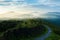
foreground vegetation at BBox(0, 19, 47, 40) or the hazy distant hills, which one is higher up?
the hazy distant hills

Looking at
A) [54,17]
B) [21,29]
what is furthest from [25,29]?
[54,17]

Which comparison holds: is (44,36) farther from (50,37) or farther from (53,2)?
(53,2)

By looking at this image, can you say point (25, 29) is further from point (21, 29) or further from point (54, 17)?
point (54, 17)

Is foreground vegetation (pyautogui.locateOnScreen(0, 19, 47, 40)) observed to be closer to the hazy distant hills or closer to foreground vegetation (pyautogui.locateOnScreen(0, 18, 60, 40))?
foreground vegetation (pyautogui.locateOnScreen(0, 18, 60, 40))

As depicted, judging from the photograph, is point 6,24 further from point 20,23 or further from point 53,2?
point 53,2

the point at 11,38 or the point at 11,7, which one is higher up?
the point at 11,7

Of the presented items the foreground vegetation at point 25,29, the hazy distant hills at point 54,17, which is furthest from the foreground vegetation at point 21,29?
the hazy distant hills at point 54,17

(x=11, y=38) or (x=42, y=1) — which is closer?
(x=11, y=38)

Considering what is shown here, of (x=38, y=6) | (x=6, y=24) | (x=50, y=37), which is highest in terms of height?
(x=38, y=6)

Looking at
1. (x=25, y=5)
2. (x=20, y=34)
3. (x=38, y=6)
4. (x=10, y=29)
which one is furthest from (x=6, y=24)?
(x=38, y=6)

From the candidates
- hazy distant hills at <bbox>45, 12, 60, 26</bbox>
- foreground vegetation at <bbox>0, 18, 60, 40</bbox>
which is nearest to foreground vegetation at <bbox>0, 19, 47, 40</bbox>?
foreground vegetation at <bbox>0, 18, 60, 40</bbox>

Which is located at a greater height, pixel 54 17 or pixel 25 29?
pixel 54 17
